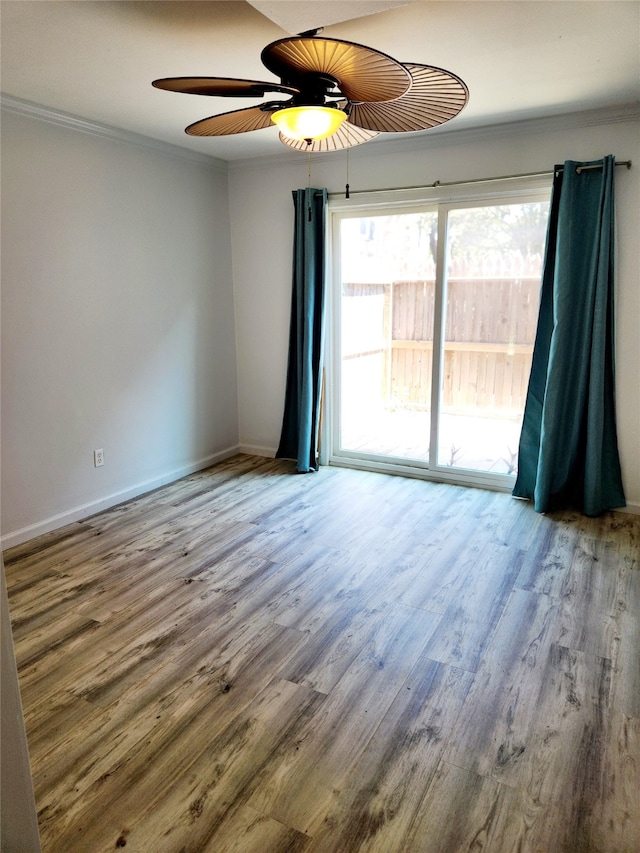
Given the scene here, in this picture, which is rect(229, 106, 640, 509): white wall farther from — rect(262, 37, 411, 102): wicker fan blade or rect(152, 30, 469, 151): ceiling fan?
rect(262, 37, 411, 102): wicker fan blade

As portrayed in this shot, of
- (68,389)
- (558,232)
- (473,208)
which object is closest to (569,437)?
(558,232)

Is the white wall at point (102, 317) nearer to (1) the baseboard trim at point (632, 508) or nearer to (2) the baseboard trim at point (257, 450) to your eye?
(2) the baseboard trim at point (257, 450)

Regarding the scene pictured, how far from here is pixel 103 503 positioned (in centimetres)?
395

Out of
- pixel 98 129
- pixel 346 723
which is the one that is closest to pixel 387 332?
pixel 98 129

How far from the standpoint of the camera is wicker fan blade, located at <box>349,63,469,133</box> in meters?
1.77

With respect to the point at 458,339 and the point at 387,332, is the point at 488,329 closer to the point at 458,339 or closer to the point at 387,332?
the point at 458,339

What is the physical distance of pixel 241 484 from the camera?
14.6 feet

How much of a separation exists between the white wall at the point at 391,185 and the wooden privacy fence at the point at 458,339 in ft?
2.07

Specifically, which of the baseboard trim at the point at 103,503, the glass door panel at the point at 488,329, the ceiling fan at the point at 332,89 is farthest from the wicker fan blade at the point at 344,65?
the baseboard trim at the point at 103,503

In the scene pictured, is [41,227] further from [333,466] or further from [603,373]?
[603,373]

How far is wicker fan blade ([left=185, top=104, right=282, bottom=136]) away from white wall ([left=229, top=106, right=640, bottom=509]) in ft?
6.86

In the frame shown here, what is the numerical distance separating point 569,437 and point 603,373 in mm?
479

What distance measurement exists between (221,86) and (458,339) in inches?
111

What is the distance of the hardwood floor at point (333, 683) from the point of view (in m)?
1.64
